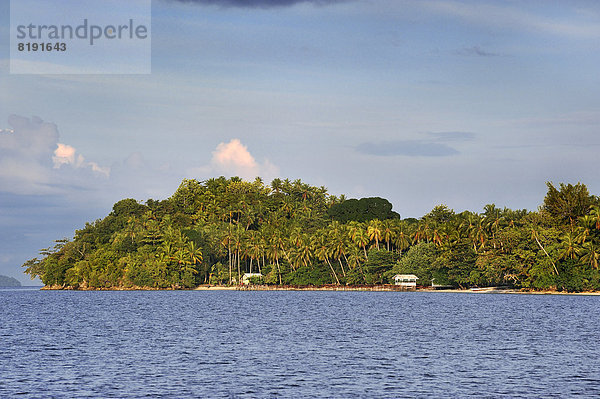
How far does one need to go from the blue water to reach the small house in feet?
282

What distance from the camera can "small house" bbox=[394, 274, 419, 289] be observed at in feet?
588

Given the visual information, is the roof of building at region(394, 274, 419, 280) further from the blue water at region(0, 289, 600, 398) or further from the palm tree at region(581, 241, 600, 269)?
the blue water at region(0, 289, 600, 398)

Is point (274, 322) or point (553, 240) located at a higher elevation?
point (553, 240)

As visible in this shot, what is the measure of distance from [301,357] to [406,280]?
436 ft

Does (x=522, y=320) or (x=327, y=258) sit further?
(x=327, y=258)

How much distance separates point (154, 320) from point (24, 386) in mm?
51334

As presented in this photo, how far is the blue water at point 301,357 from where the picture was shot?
39094 millimetres

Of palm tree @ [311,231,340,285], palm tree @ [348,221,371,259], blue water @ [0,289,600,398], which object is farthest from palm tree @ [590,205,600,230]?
palm tree @ [311,231,340,285]

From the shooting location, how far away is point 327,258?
193 metres

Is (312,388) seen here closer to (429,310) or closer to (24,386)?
(24,386)

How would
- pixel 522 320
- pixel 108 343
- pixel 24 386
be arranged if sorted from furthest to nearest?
pixel 522 320 < pixel 108 343 < pixel 24 386

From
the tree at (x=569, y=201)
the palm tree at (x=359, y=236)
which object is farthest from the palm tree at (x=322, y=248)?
the tree at (x=569, y=201)

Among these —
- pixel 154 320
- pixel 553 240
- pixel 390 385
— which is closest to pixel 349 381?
pixel 390 385

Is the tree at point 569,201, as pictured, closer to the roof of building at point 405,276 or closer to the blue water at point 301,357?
the roof of building at point 405,276
